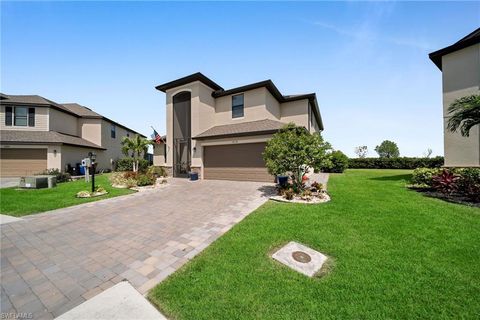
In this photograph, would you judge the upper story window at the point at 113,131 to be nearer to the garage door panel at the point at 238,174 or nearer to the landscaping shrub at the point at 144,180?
the landscaping shrub at the point at 144,180

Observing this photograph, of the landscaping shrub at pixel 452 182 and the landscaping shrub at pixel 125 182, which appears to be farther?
the landscaping shrub at pixel 125 182

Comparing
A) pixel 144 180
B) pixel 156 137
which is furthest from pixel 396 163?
pixel 144 180

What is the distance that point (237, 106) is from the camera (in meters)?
16.4

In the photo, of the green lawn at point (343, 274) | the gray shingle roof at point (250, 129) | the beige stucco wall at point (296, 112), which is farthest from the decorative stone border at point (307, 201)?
the beige stucco wall at point (296, 112)

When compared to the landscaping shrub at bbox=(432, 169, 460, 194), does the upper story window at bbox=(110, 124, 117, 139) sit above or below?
above

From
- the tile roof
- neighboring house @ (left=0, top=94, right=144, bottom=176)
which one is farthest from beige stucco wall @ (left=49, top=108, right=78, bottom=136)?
the tile roof

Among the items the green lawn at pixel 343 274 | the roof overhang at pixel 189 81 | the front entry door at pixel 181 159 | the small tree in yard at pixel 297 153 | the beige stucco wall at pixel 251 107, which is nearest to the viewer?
the green lawn at pixel 343 274

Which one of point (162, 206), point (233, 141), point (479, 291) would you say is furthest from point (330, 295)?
point (233, 141)

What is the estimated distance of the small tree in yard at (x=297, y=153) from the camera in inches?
345

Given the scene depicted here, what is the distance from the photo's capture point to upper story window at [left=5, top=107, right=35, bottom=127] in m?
18.2

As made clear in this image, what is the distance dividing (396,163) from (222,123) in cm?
2718

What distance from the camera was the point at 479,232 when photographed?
4840 millimetres

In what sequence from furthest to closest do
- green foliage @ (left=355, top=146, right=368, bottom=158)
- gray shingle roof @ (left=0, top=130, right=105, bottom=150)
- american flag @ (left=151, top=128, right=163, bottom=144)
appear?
green foliage @ (left=355, top=146, right=368, bottom=158) → american flag @ (left=151, top=128, right=163, bottom=144) → gray shingle roof @ (left=0, top=130, right=105, bottom=150)

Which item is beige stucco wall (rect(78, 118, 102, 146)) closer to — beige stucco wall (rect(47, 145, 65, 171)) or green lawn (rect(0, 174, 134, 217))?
beige stucco wall (rect(47, 145, 65, 171))
